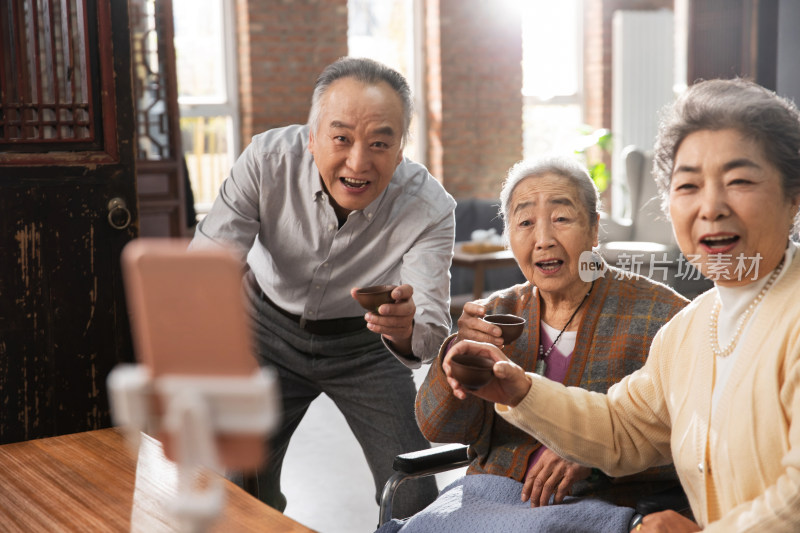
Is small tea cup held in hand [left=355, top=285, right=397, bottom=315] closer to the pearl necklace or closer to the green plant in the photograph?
the pearl necklace

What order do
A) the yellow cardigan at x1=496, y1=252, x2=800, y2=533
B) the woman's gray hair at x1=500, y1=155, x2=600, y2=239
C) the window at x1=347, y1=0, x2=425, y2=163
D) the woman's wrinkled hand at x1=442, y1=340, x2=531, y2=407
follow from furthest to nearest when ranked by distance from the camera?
the window at x1=347, y1=0, x2=425, y2=163 < the woman's gray hair at x1=500, y1=155, x2=600, y2=239 < the woman's wrinkled hand at x1=442, y1=340, x2=531, y2=407 < the yellow cardigan at x1=496, y1=252, x2=800, y2=533

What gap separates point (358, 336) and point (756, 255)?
4.40ft

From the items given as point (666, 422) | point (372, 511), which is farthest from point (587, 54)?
point (666, 422)

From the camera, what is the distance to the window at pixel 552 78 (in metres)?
8.84

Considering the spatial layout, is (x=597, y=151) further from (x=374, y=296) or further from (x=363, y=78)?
(x=374, y=296)

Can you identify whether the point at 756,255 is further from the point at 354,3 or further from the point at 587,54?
the point at 587,54

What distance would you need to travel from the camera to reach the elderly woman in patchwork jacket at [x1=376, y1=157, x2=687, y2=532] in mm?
1745

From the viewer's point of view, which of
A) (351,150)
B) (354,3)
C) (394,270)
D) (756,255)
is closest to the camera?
(756,255)

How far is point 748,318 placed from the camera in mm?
1295

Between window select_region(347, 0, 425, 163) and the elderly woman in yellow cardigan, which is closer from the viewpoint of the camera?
the elderly woman in yellow cardigan

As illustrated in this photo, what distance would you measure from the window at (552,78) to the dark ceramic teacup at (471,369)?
7.56 metres

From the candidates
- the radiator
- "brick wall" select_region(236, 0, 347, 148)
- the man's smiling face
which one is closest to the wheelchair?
the man's smiling face

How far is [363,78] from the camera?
211 centimetres

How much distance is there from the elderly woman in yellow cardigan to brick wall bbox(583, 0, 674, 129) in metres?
7.85
